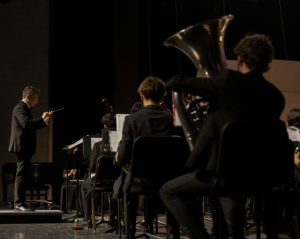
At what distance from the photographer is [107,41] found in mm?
10125

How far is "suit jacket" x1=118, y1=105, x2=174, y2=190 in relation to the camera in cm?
288

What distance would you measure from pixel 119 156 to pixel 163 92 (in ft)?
1.98

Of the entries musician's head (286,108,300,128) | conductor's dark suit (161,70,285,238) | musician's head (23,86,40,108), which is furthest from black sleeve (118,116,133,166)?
musician's head (23,86,40,108)

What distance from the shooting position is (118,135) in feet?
12.2

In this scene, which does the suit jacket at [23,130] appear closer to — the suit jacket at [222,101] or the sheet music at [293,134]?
the sheet music at [293,134]

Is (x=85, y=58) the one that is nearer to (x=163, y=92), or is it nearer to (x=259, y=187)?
(x=163, y=92)

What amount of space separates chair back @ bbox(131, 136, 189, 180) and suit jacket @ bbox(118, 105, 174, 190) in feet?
0.84

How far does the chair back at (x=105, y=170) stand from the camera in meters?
3.91

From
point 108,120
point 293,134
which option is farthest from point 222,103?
point 108,120

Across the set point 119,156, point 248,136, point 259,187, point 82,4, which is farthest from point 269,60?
point 82,4

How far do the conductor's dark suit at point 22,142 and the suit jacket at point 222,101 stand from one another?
380 cm

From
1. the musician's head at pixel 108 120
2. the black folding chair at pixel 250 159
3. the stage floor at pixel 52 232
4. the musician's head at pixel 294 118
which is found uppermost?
the musician's head at pixel 108 120

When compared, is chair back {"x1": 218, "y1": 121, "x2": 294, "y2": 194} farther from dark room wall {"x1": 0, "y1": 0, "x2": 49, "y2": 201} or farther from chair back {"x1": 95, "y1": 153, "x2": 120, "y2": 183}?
dark room wall {"x1": 0, "y1": 0, "x2": 49, "y2": 201}

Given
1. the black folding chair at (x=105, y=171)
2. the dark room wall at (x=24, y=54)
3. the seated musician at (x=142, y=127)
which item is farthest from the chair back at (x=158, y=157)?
the dark room wall at (x=24, y=54)
